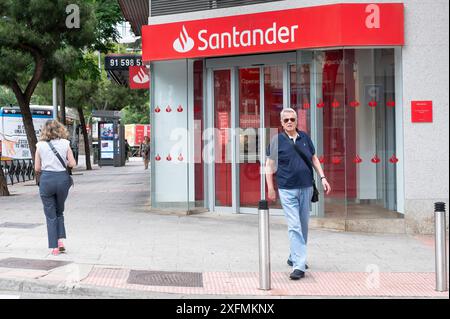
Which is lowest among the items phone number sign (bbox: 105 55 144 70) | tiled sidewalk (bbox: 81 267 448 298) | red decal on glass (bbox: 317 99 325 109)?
tiled sidewalk (bbox: 81 267 448 298)

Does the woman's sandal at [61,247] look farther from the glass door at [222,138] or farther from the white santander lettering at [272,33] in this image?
the white santander lettering at [272,33]

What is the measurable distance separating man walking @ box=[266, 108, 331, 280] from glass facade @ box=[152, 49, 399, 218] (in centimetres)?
381

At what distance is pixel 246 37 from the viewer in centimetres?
1193

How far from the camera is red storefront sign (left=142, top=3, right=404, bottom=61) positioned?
10758 mm

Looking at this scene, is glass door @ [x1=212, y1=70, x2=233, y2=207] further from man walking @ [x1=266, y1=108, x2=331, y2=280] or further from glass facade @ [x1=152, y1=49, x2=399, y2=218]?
man walking @ [x1=266, y1=108, x2=331, y2=280]

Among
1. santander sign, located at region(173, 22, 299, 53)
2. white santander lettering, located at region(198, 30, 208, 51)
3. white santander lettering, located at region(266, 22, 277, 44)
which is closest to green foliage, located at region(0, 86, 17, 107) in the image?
santander sign, located at region(173, 22, 299, 53)

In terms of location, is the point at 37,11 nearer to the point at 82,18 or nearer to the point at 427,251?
the point at 82,18

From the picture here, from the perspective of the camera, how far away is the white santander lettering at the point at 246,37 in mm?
11430

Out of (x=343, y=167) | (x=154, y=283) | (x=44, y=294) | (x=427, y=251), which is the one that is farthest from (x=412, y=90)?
(x=44, y=294)

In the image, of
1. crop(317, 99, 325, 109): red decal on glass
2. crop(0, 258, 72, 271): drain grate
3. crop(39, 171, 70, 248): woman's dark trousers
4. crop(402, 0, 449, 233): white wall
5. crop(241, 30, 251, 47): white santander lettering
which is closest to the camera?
crop(0, 258, 72, 271): drain grate

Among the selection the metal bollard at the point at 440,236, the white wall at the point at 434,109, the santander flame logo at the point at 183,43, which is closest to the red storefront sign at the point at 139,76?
the santander flame logo at the point at 183,43

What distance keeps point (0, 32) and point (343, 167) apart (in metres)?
9.79

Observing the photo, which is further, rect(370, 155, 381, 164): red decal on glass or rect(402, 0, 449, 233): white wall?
rect(370, 155, 381, 164): red decal on glass

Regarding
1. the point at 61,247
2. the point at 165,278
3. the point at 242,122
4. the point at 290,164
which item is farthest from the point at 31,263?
the point at 242,122
